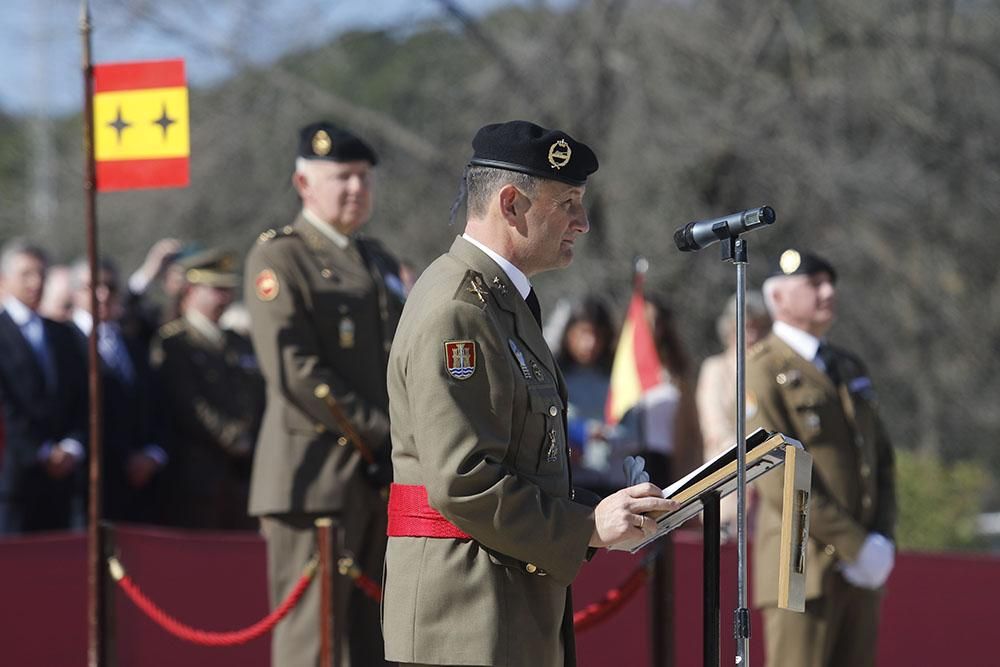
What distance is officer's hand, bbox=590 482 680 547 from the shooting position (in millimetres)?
3902

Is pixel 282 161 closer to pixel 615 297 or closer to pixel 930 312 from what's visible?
pixel 615 297

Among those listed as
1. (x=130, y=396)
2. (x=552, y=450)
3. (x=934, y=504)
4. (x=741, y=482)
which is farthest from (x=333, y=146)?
(x=934, y=504)

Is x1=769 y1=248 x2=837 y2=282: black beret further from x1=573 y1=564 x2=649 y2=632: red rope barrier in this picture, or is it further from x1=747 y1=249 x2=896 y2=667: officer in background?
x1=573 y1=564 x2=649 y2=632: red rope barrier

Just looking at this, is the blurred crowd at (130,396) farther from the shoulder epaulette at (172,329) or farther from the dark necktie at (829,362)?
the dark necktie at (829,362)

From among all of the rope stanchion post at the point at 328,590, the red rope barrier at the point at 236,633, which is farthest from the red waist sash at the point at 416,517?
the red rope barrier at the point at 236,633

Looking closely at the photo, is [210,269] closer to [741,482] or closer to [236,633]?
[236,633]

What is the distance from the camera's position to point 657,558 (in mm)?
6688

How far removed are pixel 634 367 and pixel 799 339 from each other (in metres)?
2.43

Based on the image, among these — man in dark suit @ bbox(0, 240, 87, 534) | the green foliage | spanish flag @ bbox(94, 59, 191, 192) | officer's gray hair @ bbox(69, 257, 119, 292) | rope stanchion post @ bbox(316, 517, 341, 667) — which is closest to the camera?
rope stanchion post @ bbox(316, 517, 341, 667)

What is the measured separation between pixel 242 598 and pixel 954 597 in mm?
3910

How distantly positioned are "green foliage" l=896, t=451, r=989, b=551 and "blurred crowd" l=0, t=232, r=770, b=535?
3.69m

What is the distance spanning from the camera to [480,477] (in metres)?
3.94

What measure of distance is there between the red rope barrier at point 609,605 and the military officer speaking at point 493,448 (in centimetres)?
170

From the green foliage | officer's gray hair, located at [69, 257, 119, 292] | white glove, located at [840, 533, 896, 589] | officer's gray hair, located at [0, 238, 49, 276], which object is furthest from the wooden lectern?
the green foliage
